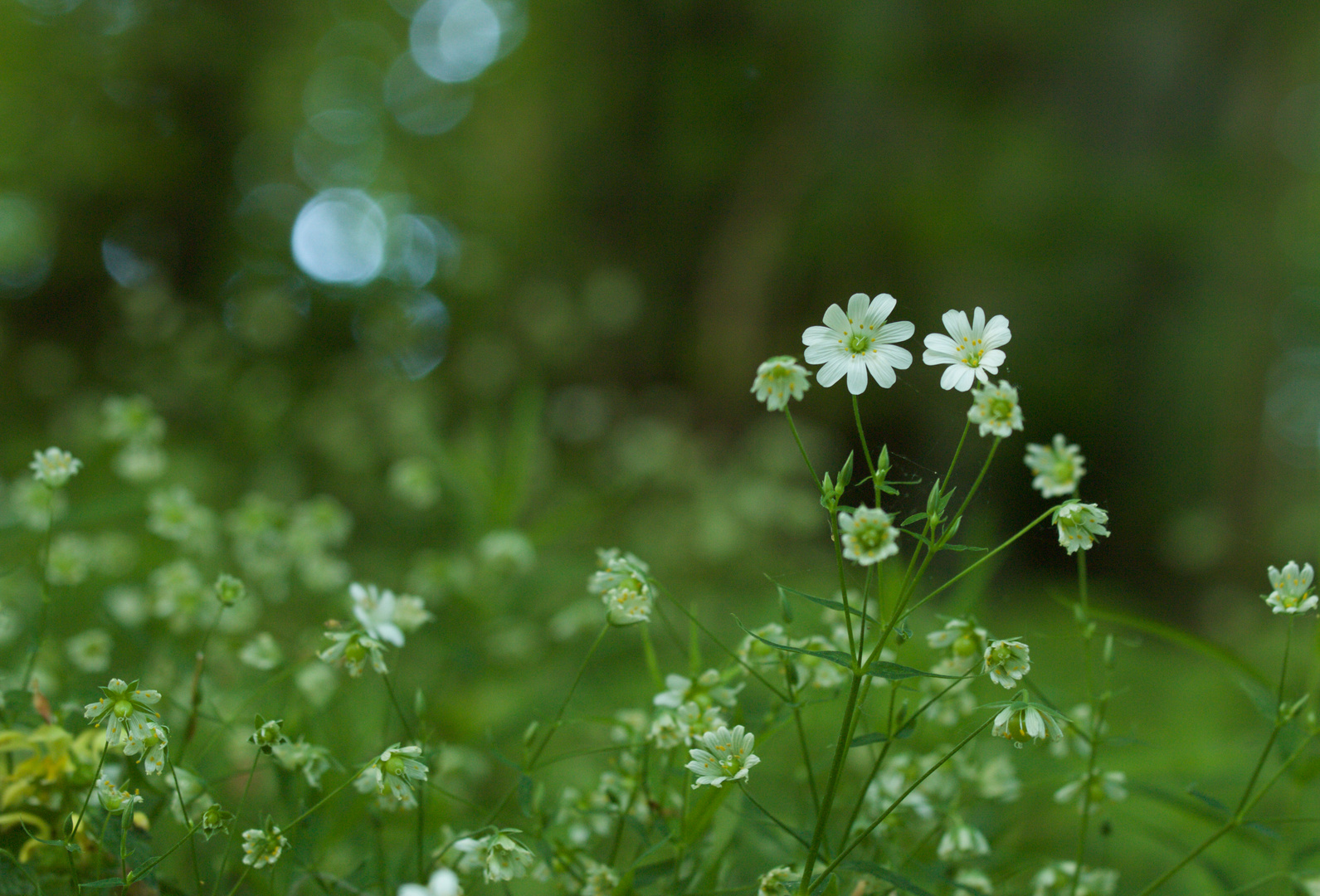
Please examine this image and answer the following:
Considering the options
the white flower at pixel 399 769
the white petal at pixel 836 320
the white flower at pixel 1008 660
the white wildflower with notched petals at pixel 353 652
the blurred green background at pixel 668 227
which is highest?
the blurred green background at pixel 668 227

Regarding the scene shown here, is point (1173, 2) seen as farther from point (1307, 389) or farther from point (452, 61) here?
point (452, 61)

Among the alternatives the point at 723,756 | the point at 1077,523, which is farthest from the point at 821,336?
the point at 723,756

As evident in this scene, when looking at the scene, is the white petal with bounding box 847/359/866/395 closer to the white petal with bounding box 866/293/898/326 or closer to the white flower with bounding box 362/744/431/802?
the white petal with bounding box 866/293/898/326

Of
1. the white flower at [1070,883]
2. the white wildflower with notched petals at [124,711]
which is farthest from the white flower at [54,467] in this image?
the white flower at [1070,883]

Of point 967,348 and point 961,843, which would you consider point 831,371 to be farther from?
point 961,843

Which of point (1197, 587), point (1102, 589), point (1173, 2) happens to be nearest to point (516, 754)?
point (1102, 589)

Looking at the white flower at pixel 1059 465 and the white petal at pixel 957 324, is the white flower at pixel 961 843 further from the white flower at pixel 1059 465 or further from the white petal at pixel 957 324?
the white petal at pixel 957 324
